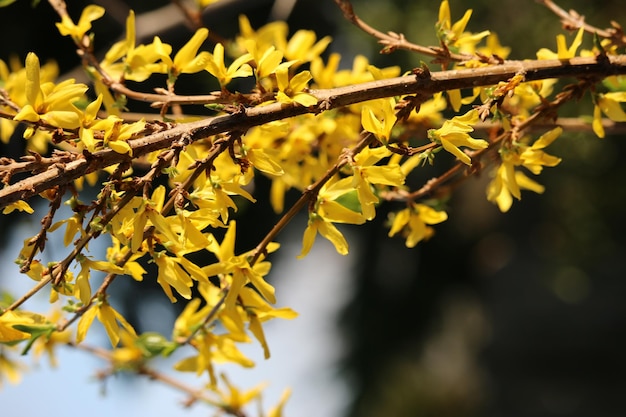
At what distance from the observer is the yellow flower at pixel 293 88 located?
1.61 feet

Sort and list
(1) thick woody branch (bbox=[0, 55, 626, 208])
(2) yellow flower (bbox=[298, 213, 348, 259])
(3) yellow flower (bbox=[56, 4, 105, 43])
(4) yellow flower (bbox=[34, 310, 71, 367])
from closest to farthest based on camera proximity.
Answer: (1) thick woody branch (bbox=[0, 55, 626, 208]), (2) yellow flower (bbox=[298, 213, 348, 259]), (3) yellow flower (bbox=[56, 4, 105, 43]), (4) yellow flower (bbox=[34, 310, 71, 367])

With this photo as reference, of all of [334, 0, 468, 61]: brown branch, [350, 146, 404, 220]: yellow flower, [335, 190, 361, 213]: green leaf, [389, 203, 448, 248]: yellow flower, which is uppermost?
[334, 0, 468, 61]: brown branch

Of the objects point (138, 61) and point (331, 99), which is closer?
point (331, 99)

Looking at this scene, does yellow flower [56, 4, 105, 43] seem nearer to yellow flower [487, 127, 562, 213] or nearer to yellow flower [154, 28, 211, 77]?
yellow flower [154, 28, 211, 77]

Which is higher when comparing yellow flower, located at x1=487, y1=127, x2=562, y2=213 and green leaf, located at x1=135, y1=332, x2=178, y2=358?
yellow flower, located at x1=487, y1=127, x2=562, y2=213

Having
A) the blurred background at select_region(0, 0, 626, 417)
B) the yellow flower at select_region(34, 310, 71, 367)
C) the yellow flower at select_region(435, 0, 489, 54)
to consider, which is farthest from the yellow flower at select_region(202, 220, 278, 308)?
the blurred background at select_region(0, 0, 626, 417)

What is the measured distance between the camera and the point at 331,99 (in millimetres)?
503

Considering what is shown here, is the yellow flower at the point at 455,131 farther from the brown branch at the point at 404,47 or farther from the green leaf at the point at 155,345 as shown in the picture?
the green leaf at the point at 155,345

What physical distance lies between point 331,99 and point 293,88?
0.03 metres

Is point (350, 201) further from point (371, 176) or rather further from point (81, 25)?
point (81, 25)

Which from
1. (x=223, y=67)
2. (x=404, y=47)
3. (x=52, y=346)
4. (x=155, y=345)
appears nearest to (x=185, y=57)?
(x=223, y=67)

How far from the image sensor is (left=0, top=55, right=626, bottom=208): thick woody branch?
0.44 m

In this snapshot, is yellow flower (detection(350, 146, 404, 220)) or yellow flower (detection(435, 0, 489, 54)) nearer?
yellow flower (detection(350, 146, 404, 220))

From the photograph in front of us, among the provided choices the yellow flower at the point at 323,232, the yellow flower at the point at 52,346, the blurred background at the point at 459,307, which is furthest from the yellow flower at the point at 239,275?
the blurred background at the point at 459,307
